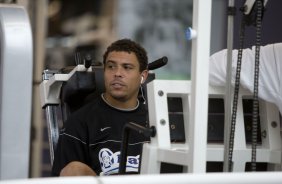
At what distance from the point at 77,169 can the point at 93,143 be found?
5.8 inches

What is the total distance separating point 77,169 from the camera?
3.35 meters

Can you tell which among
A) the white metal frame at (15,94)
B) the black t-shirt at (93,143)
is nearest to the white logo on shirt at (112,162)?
the black t-shirt at (93,143)

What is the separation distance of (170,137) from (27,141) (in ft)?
2.55

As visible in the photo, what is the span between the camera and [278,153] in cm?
299

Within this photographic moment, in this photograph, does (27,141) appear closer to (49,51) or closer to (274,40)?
(274,40)

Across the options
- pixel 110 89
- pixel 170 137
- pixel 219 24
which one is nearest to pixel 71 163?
pixel 110 89

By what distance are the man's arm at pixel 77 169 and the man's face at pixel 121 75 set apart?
401mm

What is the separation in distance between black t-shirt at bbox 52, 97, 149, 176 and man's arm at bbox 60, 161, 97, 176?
34mm

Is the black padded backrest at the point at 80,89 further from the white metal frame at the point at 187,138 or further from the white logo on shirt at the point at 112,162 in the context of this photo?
the white metal frame at the point at 187,138

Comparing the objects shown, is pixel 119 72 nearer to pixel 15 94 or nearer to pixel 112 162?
pixel 112 162

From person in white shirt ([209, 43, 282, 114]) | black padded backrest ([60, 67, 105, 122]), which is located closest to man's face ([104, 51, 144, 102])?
black padded backrest ([60, 67, 105, 122])

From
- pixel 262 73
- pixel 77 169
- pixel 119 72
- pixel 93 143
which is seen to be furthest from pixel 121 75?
pixel 262 73

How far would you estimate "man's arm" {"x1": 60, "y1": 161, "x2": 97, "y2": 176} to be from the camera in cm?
331

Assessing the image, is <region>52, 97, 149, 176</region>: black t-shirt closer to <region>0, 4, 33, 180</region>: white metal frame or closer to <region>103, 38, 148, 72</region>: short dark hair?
<region>103, 38, 148, 72</region>: short dark hair
